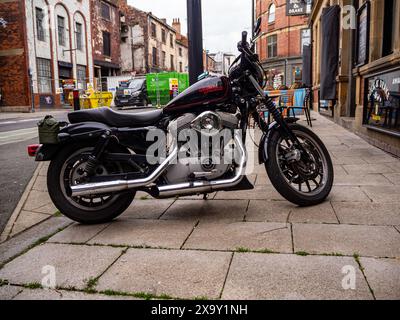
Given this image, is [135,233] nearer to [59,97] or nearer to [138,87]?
[138,87]

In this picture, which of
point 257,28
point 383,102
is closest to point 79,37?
point 383,102

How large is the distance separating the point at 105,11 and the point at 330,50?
3083 centimetres

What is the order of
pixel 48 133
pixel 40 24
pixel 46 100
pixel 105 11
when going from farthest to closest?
pixel 105 11 → pixel 40 24 → pixel 46 100 → pixel 48 133

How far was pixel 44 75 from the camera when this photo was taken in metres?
27.3

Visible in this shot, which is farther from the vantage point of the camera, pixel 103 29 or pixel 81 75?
pixel 103 29

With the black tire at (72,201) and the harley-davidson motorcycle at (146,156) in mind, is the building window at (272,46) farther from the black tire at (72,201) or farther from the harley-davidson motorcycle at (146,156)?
the black tire at (72,201)

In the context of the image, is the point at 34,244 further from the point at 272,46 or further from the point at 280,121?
the point at 272,46

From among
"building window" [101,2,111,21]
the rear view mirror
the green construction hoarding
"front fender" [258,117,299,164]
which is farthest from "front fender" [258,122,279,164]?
"building window" [101,2,111,21]

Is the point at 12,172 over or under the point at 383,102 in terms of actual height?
under

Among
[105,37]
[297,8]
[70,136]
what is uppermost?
[105,37]

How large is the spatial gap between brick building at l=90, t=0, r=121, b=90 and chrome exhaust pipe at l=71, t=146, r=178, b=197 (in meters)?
32.9

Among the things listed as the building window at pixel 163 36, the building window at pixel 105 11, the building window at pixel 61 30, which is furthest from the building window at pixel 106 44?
the building window at pixel 163 36
